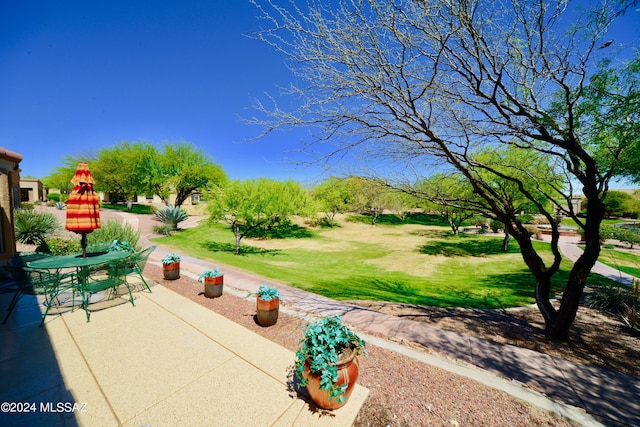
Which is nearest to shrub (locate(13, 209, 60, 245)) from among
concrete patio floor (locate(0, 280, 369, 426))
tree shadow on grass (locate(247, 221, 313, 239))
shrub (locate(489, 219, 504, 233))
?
concrete patio floor (locate(0, 280, 369, 426))

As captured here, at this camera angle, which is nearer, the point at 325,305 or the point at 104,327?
the point at 104,327

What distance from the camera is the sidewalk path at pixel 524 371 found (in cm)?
278

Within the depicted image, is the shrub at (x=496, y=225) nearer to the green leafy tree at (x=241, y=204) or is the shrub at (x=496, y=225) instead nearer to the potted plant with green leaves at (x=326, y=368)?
the green leafy tree at (x=241, y=204)

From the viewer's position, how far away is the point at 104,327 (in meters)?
4.02

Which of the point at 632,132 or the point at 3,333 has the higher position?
the point at 632,132

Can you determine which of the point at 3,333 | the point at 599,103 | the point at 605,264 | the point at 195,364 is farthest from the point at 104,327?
the point at 605,264

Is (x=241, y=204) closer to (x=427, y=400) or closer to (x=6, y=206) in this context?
(x=6, y=206)

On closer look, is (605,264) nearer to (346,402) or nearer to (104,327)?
(346,402)

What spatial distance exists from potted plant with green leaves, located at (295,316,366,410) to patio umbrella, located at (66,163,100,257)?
4975mm

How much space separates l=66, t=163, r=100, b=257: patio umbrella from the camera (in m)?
4.53

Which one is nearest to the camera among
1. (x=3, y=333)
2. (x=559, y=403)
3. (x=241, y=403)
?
(x=241, y=403)

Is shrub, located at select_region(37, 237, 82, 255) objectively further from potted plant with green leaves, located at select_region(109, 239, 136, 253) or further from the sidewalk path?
the sidewalk path

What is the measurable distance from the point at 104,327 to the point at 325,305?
4315mm

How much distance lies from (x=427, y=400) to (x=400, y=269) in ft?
34.9
